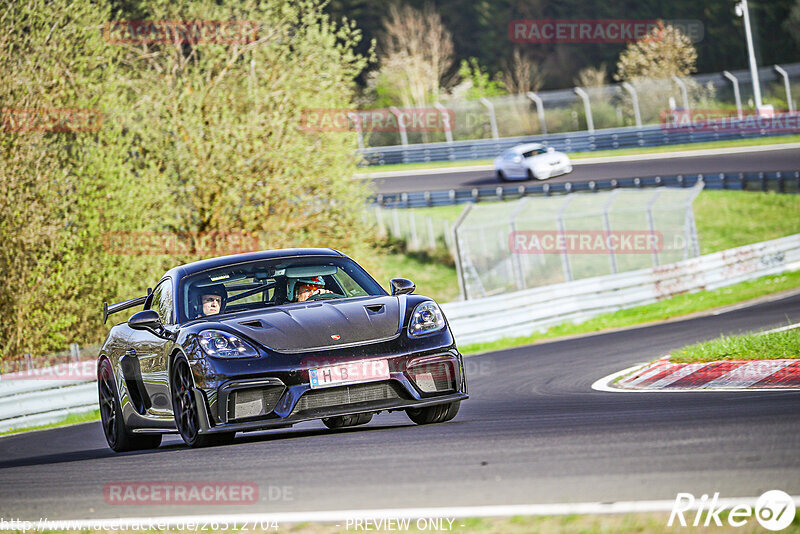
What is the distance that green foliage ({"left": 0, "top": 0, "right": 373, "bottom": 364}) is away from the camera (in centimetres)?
2277

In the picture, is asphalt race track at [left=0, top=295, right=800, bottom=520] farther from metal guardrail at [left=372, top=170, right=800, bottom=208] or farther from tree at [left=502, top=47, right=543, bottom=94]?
tree at [left=502, top=47, right=543, bottom=94]

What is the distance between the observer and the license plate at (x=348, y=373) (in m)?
7.35

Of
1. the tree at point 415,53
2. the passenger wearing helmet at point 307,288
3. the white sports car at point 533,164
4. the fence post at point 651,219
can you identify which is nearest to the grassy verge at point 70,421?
the passenger wearing helmet at point 307,288

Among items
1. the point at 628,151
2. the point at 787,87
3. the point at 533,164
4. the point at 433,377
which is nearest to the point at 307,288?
the point at 433,377

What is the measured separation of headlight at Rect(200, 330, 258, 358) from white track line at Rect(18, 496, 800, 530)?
1.87 meters

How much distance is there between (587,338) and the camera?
703 inches

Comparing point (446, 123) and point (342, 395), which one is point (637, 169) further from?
point (342, 395)

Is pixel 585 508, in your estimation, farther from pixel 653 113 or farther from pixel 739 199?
pixel 653 113

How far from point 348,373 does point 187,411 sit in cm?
127

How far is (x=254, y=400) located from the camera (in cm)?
735

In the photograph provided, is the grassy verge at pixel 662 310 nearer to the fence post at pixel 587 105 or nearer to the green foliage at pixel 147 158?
the green foliage at pixel 147 158

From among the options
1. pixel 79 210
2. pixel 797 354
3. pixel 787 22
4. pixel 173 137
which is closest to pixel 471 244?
pixel 173 137

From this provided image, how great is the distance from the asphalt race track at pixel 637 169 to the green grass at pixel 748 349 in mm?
29411

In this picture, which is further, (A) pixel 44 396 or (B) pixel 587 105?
(B) pixel 587 105
